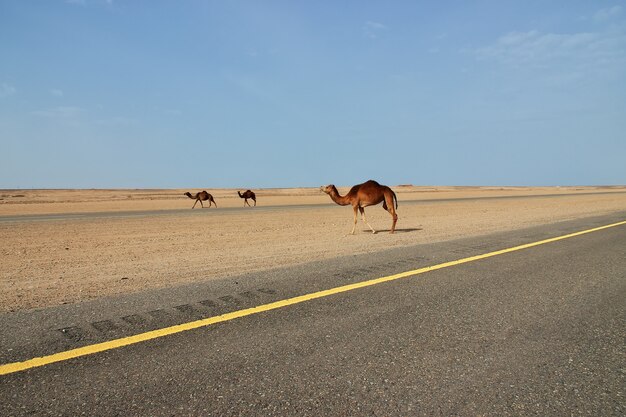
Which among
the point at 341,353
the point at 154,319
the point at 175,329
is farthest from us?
the point at 154,319

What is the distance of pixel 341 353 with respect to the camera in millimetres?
3395

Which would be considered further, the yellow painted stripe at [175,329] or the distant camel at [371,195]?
the distant camel at [371,195]

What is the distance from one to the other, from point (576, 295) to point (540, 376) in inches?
112

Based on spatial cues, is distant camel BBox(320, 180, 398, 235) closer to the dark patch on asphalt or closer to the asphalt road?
the asphalt road

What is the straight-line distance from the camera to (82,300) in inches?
209

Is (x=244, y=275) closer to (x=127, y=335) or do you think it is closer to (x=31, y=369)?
(x=127, y=335)

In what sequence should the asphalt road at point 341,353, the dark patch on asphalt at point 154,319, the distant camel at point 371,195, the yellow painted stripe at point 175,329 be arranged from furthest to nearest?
the distant camel at point 371,195 → the dark patch on asphalt at point 154,319 → the yellow painted stripe at point 175,329 → the asphalt road at point 341,353

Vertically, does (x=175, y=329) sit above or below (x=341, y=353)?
above

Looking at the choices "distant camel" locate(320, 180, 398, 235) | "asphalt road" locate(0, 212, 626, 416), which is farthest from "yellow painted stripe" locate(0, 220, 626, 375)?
"distant camel" locate(320, 180, 398, 235)

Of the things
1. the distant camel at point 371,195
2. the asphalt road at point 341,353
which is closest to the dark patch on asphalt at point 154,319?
the asphalt road at point 341,353

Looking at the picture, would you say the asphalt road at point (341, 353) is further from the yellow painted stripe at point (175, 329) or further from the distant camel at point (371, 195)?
the distant camel at point (371, 195)

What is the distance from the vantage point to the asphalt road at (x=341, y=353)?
8.70ft

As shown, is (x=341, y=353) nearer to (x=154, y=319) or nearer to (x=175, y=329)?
(x=175, y=329)

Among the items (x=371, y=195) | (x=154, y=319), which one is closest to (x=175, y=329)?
(x=154, y=319)
